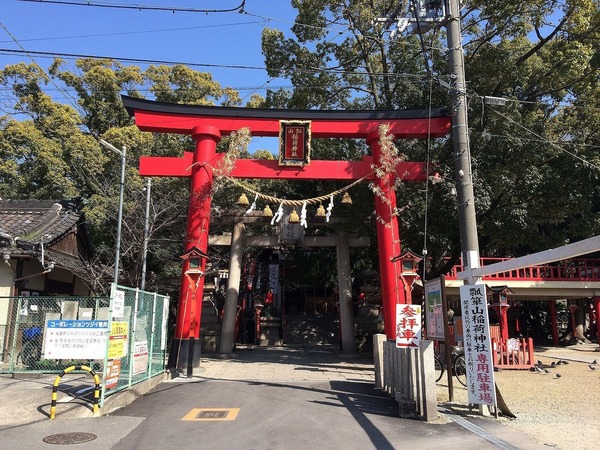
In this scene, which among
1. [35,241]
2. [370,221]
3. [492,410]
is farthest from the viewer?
[370,221]

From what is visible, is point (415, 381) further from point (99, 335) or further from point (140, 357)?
point (140, 357)

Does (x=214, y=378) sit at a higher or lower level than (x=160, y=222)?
lower

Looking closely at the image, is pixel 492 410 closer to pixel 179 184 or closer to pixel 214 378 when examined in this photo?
pixel 214 378

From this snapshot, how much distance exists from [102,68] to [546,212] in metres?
24.4

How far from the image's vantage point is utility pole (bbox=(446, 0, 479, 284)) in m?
8.91

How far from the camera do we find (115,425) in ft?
23.0

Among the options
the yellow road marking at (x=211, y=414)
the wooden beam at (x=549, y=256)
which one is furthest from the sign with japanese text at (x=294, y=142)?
the yellow road marking at (x=211, y=414)

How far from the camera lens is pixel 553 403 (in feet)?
29.5

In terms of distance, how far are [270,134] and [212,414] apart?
9536 millimetres

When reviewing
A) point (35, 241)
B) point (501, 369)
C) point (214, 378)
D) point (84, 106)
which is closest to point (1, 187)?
point (84, 106)

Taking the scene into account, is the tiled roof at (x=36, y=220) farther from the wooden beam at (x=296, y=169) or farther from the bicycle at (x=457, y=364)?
the bicycle at (x=457, y=364)

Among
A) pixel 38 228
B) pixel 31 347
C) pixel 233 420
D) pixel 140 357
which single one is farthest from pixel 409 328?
pixel 38 228

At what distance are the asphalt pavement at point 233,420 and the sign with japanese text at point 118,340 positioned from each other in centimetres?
80

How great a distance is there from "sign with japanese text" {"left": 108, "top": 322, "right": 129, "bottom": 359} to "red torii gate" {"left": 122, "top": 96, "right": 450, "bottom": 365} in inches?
198
